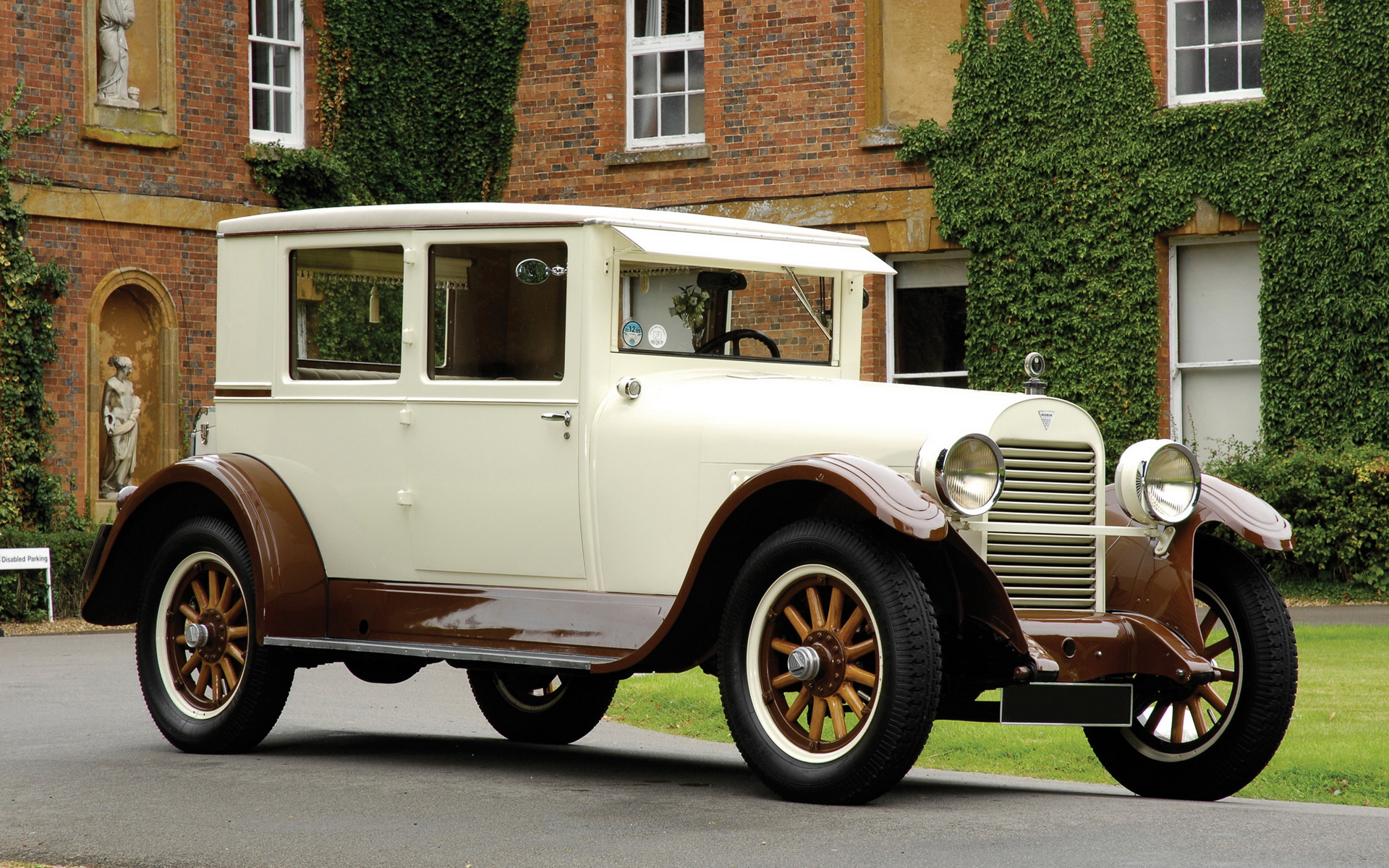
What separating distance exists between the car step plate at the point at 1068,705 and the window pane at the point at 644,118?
592 inches

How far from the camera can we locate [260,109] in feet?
63.9

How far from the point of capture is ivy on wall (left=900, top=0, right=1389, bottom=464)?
16438mm

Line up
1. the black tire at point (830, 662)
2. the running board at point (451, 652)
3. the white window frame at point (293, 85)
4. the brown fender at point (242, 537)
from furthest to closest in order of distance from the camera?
the white window frame at point (293, 85), the brown fender at point (242, 537), the running board at point (451, 652), the black tire at point (830, 662)

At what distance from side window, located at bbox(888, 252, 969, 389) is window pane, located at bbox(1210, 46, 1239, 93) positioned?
303cm

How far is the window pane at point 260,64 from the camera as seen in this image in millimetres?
19484

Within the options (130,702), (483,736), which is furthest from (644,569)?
(130,702)

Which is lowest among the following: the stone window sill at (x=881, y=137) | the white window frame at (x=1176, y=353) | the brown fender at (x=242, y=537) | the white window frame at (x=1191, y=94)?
the brown fender at (x=242, y=537)

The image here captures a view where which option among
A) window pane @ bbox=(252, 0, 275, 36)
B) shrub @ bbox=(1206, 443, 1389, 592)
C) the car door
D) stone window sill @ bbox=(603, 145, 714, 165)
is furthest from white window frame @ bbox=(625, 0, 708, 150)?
the car door

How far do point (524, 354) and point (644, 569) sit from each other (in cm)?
103

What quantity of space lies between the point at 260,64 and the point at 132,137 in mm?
2161

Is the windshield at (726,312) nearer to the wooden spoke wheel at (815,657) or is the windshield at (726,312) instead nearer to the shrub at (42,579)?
the wooden spoke wheel at (815,657)

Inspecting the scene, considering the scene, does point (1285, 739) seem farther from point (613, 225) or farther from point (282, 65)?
point (282, 65)

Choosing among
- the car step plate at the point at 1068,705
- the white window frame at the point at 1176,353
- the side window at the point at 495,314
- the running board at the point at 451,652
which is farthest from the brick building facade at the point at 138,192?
the car step plate at the point at 1068,705

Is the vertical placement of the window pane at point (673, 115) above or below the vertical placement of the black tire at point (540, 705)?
above
